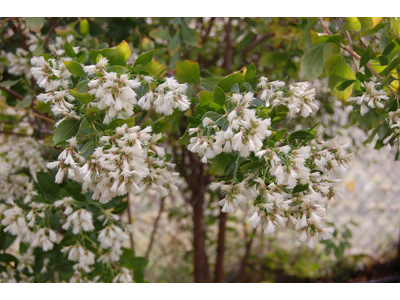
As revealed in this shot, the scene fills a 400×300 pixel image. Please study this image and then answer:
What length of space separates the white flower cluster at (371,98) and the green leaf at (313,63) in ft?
0.53

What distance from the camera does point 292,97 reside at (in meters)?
0.66

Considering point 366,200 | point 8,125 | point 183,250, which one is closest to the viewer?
point 8,125

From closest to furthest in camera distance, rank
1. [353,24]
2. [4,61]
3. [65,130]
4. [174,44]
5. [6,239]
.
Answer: [65,130] < [353,24] < [6,239] < [4,61] < [174,44]

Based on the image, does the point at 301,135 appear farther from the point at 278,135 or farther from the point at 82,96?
the point at 82,96

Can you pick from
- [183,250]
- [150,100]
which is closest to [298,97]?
[150,100]

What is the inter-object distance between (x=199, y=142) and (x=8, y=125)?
41.4 inches

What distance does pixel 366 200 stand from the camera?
250 cm

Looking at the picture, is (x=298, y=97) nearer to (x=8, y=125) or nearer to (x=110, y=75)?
(x=110, y=75)

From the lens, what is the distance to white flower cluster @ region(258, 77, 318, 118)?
655 mm

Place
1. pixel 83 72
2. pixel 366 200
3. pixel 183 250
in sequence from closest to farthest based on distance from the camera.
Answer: pixel 83 72
pixel 183 250
pixel 366 200

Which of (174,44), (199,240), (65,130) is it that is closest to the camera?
(65,130)

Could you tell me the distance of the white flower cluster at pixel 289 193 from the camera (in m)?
0.55

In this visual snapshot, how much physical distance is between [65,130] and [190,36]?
76 centimetres

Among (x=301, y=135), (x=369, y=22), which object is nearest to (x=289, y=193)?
(x=301, y=135)
